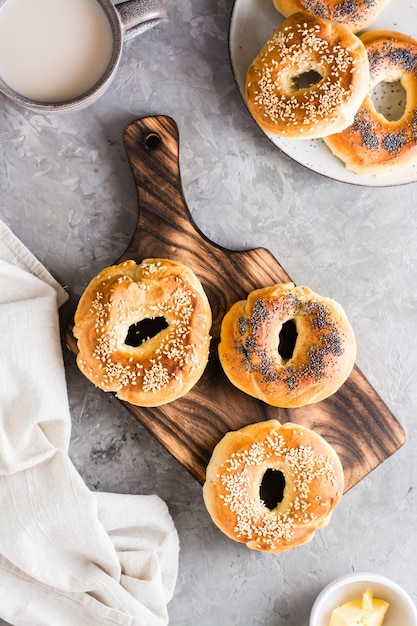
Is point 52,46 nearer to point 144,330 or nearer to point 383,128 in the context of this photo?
point 144,330

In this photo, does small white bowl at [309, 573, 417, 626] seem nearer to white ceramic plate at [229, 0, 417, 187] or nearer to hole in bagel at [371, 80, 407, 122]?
white ceramic plate at [229, 0, 417, 187]

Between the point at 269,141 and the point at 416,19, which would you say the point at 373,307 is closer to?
the point at 269,141

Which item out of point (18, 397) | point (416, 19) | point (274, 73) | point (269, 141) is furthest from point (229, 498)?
point (416, 19)

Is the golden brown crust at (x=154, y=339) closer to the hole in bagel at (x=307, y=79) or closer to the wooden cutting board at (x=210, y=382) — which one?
the wooden cutting board at (x=210, y=382)

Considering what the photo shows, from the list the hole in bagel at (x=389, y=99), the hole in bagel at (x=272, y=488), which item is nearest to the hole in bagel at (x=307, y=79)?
the hole in bagel at (x=389, y=99)

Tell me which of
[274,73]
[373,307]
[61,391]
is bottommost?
[373,307]

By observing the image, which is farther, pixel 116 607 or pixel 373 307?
pixel 373 307

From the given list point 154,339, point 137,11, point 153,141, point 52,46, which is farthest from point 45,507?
point 137,11
